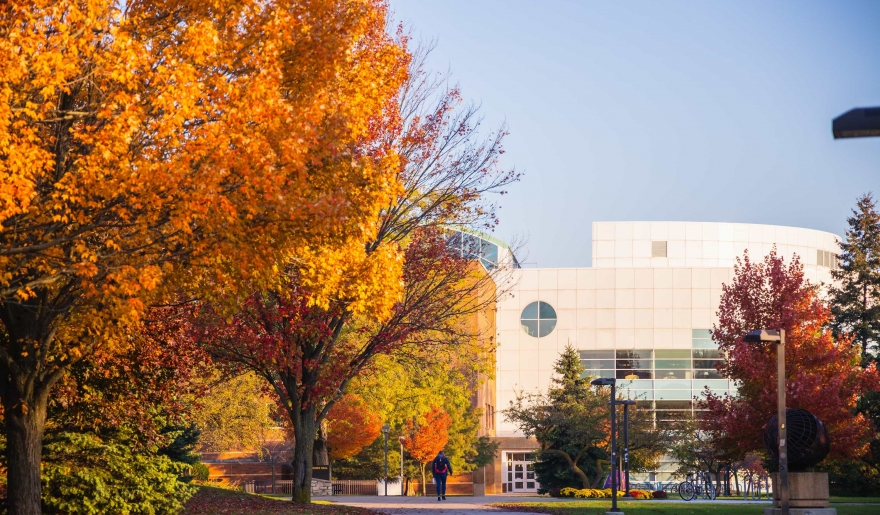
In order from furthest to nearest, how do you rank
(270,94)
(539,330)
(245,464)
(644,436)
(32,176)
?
(539,330)
(245,464)
(644,436)
(270,94)
(32,176)

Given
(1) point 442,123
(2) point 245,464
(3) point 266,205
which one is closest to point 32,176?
(3) point 266,205

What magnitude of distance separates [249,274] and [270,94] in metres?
2.04

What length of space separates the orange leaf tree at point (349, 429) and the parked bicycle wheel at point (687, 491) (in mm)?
13623

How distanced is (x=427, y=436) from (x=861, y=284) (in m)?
22.9

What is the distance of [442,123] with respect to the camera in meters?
22.3

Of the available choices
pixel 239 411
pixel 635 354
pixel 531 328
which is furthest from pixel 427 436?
pixel 635 354

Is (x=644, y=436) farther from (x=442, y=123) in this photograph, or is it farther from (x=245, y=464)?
(x=442, y=123)

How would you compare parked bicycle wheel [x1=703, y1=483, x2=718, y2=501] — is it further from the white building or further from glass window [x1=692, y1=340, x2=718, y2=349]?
glass window [x1=692, y1=340, x2=718, y2=349]

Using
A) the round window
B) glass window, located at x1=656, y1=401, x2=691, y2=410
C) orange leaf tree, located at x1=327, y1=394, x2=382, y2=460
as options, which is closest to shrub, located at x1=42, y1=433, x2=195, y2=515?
orange leaf tree, located at x1=327, y1=394, x2=382, y2=460

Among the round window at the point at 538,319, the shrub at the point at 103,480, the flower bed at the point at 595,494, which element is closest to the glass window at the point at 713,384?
the round window at the point at 538,319

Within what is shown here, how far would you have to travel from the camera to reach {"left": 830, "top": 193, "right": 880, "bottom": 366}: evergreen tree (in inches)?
1889

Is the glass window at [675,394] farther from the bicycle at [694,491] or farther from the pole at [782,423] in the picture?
the pole at [782,423]

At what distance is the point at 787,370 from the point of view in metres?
30.1

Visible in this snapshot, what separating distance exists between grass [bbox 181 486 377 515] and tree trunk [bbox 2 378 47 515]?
14.0ft
